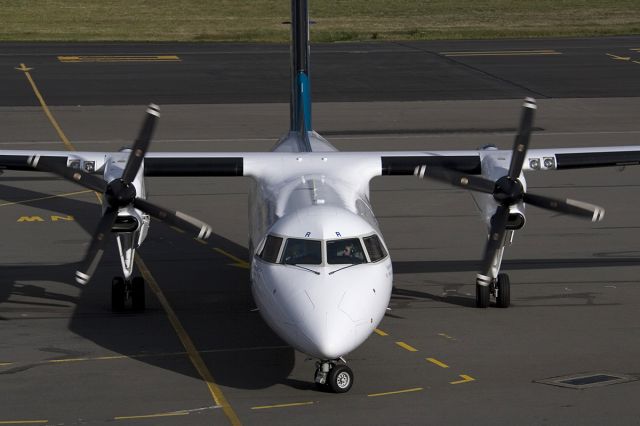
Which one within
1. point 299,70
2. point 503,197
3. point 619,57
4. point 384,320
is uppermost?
point 299,70

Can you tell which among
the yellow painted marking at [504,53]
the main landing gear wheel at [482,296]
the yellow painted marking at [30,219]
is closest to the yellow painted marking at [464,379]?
the main landing gear wheel at [482,296]

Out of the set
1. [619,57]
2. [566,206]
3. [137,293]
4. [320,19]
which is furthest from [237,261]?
[320,19]

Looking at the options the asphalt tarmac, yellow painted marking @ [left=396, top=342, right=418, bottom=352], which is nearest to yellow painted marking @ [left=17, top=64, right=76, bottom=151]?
the asphalt tarmac

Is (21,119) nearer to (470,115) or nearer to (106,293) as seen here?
(470,115)

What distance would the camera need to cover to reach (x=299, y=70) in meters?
29.7

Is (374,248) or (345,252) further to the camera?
(374,248)

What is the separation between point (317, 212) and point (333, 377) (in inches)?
115

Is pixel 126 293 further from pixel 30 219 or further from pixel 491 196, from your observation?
pixel 30 219

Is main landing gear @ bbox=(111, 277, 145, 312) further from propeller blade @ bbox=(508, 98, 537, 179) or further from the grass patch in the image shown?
the grass patch

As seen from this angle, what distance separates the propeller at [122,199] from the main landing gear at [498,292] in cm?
597

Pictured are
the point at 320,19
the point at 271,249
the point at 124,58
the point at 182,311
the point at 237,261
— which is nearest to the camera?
the point at 271,249

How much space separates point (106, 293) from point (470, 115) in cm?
2720

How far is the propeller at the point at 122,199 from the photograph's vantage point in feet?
72.9

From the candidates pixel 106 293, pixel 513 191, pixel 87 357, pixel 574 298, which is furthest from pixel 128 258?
pixel 574 298
